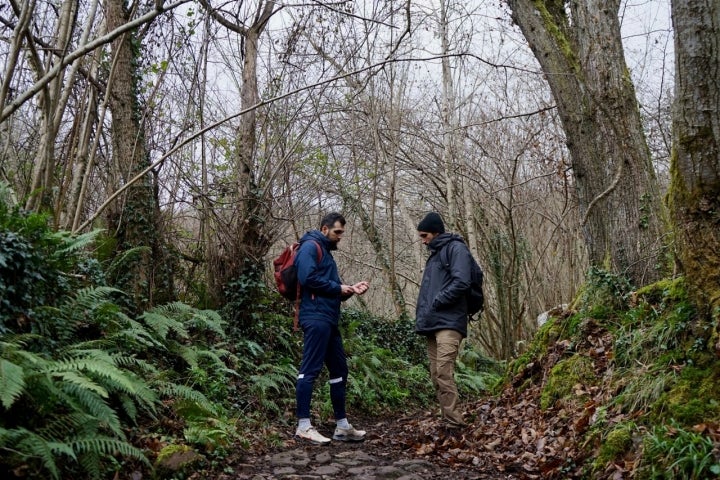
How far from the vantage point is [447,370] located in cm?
665

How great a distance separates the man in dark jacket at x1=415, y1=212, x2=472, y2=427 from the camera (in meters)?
6.65

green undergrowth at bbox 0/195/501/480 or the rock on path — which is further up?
green undergrowth at bbox 0/195/501/480

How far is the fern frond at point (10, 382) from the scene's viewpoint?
11.9ft

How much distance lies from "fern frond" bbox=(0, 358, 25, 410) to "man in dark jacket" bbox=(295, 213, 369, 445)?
3062 mm

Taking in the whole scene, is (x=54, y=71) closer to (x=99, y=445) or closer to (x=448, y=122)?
(x=99, y=445)

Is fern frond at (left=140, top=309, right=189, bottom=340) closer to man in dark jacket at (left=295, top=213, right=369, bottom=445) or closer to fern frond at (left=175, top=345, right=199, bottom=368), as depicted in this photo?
fern frond at (left=175, top=345, right=199, bottom=368)

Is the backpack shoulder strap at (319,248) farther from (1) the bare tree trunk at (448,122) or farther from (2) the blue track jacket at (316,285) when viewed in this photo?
(1) the bare tree trunk at (448,122)

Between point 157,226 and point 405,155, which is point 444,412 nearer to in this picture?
point 157,226

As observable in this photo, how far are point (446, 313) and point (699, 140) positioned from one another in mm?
3052

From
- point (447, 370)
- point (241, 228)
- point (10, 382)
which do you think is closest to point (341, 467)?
point (447, 370)

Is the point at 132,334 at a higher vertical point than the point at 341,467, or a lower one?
higher

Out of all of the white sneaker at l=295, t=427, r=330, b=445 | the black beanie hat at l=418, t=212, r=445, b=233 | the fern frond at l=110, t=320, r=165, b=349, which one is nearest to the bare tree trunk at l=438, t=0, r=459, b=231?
the black beanie hat at l=418, t=212, r=445, b=233

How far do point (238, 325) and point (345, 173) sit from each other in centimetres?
503

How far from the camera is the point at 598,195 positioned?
23.9ft
